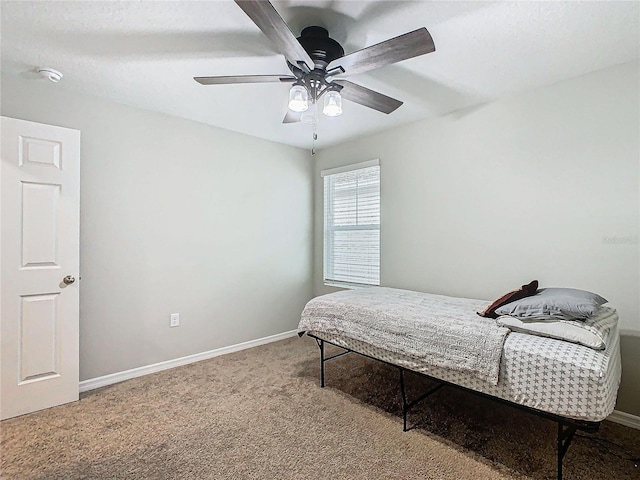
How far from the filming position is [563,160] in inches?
98.8

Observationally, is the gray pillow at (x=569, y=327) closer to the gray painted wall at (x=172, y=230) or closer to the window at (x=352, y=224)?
the window at (x=352, y=224)

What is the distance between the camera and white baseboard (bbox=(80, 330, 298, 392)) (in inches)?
109

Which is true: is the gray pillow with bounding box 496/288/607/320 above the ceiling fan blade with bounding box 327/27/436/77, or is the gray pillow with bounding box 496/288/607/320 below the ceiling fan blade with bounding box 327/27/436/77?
below

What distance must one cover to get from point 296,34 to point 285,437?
7.86 ft

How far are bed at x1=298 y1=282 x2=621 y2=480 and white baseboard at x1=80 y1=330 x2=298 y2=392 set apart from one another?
1.37 meters

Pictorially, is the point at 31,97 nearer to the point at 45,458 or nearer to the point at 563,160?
the point at 45,458

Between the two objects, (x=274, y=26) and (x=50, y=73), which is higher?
(x=50, y=73)

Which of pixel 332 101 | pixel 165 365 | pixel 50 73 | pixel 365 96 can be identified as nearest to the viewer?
pixel 332 101

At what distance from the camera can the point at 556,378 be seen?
4.96 ft

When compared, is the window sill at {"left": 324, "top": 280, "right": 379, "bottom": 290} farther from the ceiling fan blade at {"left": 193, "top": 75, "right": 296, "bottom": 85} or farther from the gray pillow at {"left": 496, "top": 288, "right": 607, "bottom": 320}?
the ceiling fan blade at {"left": 193, "top": 75, "right": 296, "bottom": 85}

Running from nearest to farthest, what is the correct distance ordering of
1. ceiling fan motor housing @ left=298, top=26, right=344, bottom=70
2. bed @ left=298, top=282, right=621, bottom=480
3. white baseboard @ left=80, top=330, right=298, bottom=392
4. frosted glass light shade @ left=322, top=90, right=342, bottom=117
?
bed @ left=298, top=282, right=621, bottom=480
ceiling fan motor housing @ left=298, top=26, right=344, bottom=70
frosted glass light shade @ left=322, top=90, right=342, bottom=117
white baseboard @ left=80, top=330, right=298, bottom=392

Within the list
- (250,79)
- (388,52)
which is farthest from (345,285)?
(388,52)

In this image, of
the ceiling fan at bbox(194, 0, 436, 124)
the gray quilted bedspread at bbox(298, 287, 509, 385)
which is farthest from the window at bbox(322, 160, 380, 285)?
the ceiling fan at bbox(194, 0, 436, 124)

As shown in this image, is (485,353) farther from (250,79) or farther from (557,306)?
(250,79)
